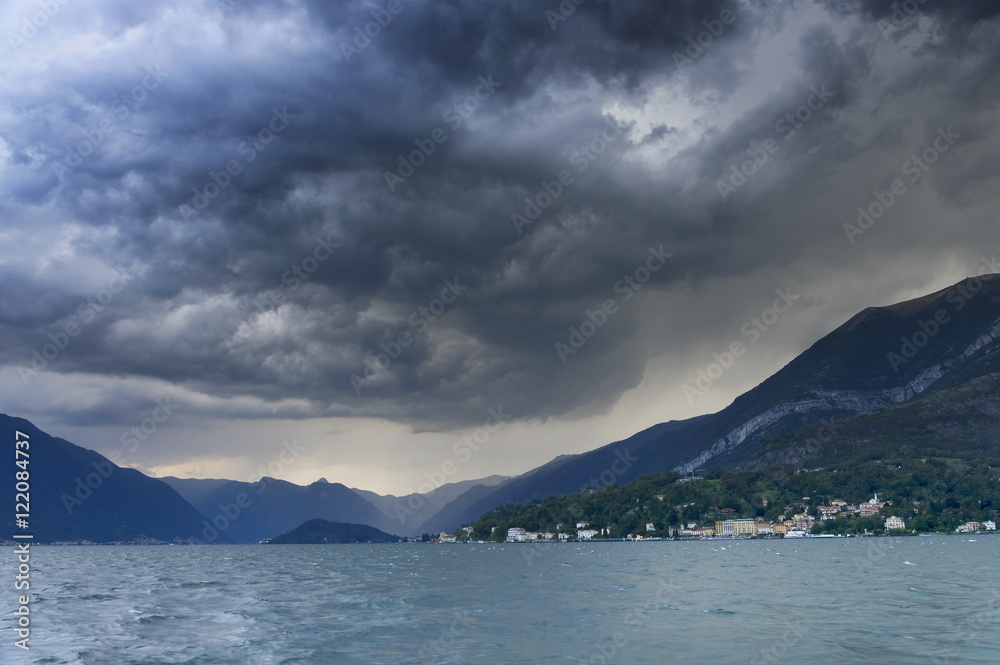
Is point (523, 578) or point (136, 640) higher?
point (136, 640)

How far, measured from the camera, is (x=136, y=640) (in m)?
38.9

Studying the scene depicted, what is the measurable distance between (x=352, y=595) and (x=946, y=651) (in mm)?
49718

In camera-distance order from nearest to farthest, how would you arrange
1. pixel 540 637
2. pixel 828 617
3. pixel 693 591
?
pixel 540 637 < pixel 828 617 < pixel 693 591

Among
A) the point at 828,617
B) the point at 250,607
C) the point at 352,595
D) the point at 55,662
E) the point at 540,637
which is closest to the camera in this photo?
the point at 55,662

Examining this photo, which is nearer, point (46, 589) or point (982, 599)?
point (982, 599)

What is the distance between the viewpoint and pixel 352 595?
214 feet

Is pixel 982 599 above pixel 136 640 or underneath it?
underneath

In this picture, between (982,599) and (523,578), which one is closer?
(982,599)

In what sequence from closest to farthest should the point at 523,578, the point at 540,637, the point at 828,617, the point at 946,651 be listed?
the point at 946,651 < the point at 540,637 < the point at 828,617 < the point at 523,578

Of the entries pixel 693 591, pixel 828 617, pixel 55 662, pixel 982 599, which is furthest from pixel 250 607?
pixel 982 599

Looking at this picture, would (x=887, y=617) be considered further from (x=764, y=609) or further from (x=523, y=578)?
(x=523, y=578)

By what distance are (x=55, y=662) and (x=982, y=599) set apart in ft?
179

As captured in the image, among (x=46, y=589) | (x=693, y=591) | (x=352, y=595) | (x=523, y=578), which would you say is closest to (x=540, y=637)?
(x=693, y=591)

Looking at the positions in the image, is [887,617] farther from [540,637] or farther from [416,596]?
[416,596]
